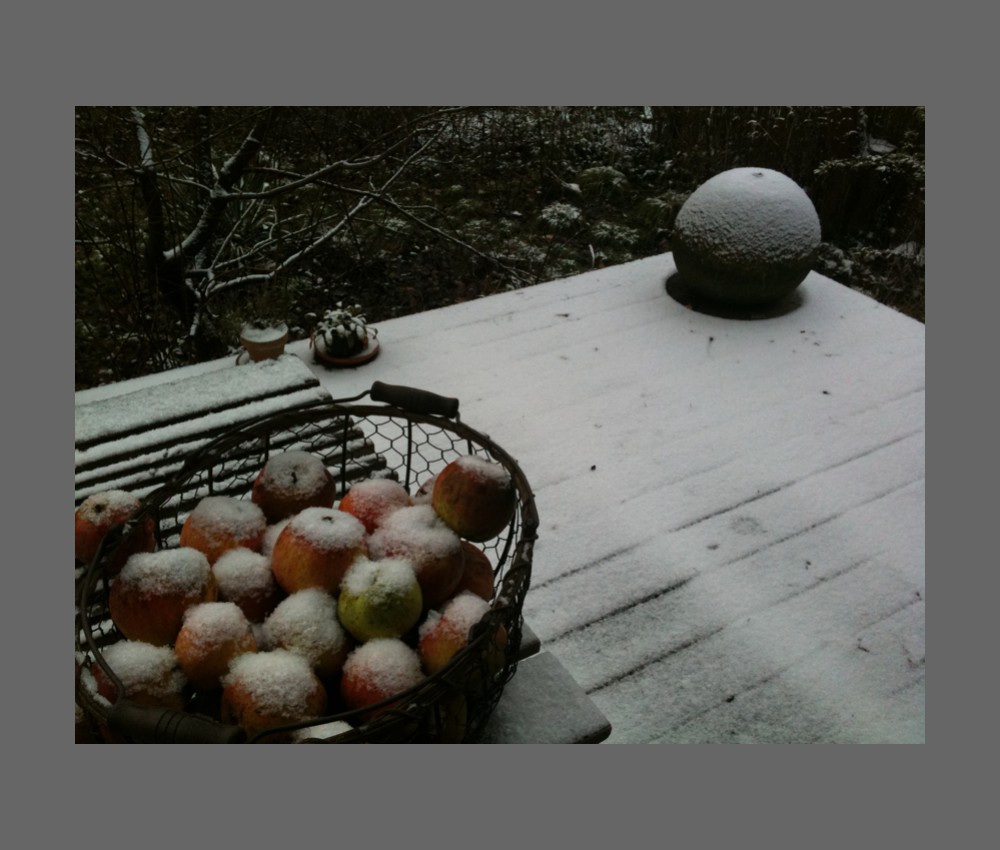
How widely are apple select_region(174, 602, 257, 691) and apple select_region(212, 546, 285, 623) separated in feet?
0.30

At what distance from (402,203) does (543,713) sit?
431 cm

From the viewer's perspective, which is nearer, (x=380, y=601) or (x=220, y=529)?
(x=380, y=601)

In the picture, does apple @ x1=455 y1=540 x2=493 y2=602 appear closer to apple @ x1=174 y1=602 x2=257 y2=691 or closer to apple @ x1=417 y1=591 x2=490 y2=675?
apple @ x1=417 y1=591 x2=490 y2=675

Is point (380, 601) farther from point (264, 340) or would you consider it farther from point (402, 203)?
point (402, 203)

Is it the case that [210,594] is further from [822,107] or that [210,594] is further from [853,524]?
[822,107]

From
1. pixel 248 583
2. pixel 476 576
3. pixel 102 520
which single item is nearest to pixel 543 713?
pixel 476 576

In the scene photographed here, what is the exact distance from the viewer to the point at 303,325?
411 centimetres

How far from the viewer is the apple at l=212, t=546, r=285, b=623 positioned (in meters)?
1.09

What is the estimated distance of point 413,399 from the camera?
1275 mm

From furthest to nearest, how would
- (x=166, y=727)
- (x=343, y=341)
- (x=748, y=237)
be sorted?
(x=748, y=237), (x=343, y=341), (x=166, y=727)

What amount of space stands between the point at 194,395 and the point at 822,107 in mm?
4211

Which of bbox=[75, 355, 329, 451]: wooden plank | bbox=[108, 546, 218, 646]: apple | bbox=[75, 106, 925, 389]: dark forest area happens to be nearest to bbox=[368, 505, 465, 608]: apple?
bbox=[108, 546, 218, 646]: apple

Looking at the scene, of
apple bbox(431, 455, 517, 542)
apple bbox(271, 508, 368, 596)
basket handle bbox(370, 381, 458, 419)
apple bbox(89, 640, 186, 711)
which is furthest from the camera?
basket handle bbox(370, 381, 458, 419)

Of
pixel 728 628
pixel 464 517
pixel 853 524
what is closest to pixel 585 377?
pixel 853 524
